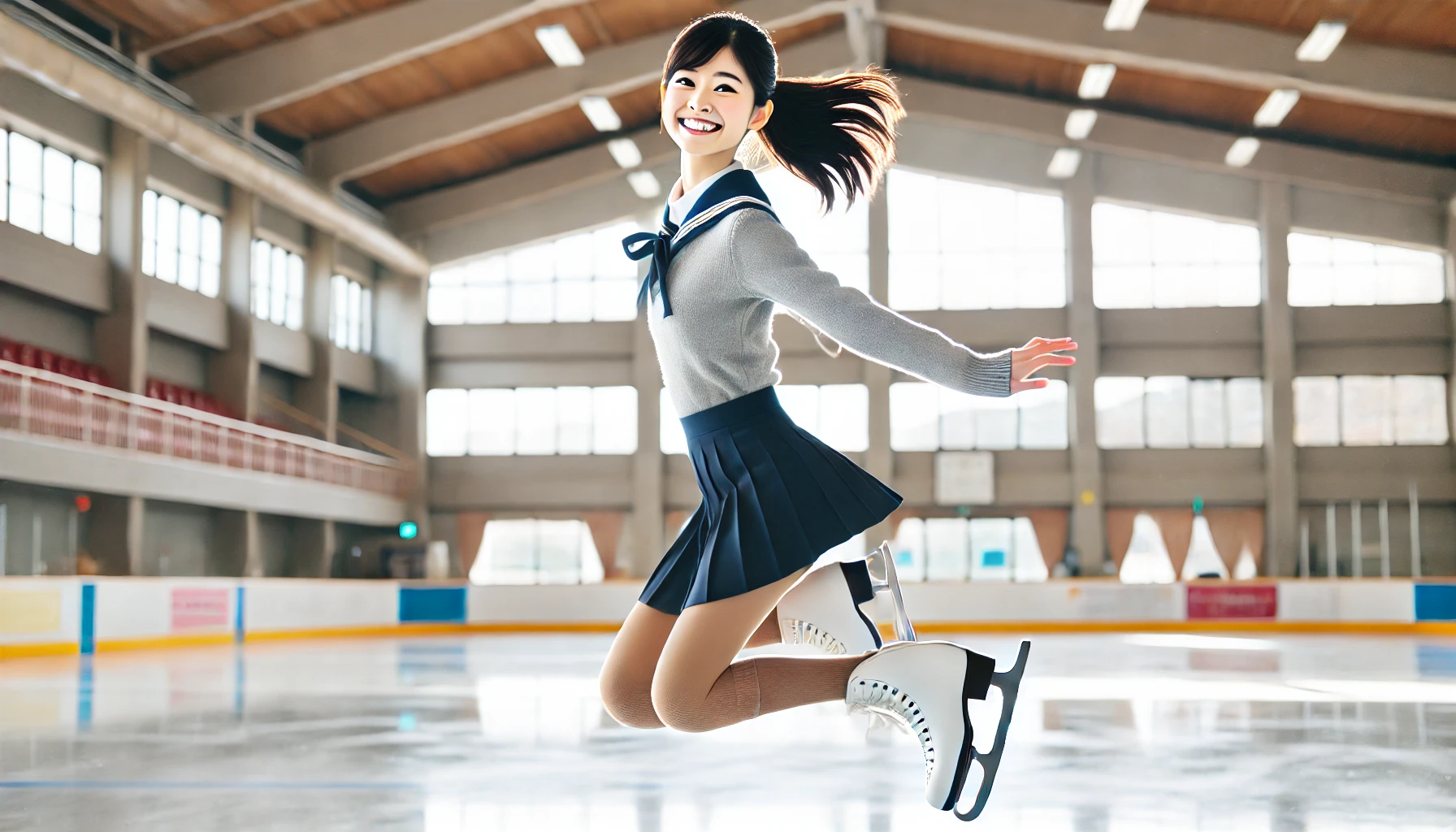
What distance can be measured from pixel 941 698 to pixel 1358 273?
35.1m

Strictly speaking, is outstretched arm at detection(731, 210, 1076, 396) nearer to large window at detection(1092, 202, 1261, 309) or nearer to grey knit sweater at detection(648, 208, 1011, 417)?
grey knit sweater at detection(648, 208, 1011, 417)

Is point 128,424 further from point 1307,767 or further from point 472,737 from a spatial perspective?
point 1307,767

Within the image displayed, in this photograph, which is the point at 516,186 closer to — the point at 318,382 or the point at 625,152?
the point at 625,152

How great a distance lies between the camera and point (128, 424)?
23.5 metres

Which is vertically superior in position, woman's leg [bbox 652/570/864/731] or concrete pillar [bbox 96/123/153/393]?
concrete pillar [bbox 96/123/153/393]

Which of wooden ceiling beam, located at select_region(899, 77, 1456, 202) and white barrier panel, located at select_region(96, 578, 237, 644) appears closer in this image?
white barrier panel, located at select_region(96, 578, 237, 644)

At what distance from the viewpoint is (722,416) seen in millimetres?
2910

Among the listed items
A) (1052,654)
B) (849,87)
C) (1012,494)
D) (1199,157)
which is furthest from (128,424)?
(1199,157)

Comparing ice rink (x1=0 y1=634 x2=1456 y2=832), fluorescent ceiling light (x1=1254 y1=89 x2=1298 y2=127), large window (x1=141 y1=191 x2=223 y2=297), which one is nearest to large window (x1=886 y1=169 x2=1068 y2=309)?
fluorescent ceiling light (x1=1254 y1=89 x2=1298 y2=127)

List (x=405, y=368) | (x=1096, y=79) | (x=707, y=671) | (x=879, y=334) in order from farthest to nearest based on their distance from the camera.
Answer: (x=405, y=368)
(x=1096, y=79)
(x=707, y=671)
(x=879, y=334)

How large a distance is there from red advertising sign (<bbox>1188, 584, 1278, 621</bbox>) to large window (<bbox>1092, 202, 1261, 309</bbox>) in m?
8.85

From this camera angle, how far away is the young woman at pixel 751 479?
2779mm

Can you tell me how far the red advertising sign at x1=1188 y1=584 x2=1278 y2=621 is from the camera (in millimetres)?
27938

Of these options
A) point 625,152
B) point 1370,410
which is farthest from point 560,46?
point 1370,410
